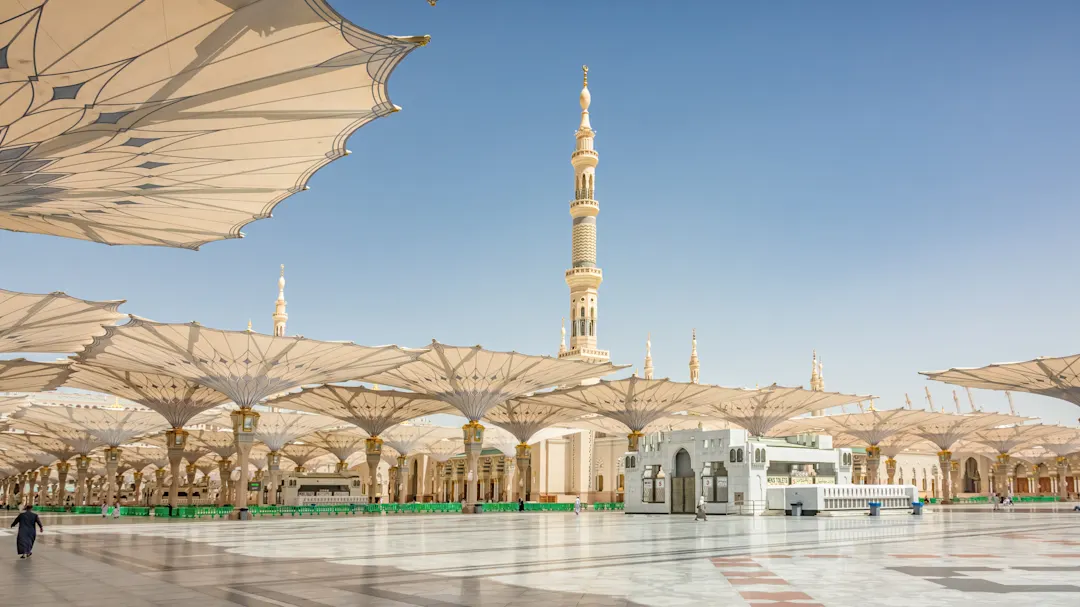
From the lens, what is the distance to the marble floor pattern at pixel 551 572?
11.0 m

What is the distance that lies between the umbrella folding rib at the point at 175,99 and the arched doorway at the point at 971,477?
135822 millimetres

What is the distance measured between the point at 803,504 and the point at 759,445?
4302 millimetres

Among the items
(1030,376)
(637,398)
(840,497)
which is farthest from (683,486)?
(1030,376)

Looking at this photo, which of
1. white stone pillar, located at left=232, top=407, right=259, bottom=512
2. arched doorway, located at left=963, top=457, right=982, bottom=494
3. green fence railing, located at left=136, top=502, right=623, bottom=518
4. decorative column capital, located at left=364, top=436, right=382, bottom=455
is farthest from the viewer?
arched doorway, located at left=963, top=457, right=982, bottom=494

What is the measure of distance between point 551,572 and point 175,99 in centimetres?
975

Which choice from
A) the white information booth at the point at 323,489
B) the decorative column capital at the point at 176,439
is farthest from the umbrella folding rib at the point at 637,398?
the decorative column capital at the point at 176,439

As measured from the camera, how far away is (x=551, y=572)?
47.8ft

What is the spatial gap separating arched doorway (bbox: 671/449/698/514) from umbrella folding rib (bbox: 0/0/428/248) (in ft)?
127

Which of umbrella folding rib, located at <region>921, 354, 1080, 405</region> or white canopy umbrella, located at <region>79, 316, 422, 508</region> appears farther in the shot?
umbrella folding rib, located at <region>921, 354, 1080, 405</region>

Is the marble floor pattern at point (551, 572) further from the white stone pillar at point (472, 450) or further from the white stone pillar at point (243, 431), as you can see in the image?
the white stone pillar at point (472, 450)

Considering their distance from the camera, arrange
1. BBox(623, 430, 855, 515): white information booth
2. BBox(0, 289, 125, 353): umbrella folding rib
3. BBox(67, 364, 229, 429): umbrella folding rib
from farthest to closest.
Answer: BBox(67, 364, 229, 429): umbrella folding rib
BBox(623, 430, 855, 515): white information booth
BBox(0, 289, 125, 353): umbrella folding rib

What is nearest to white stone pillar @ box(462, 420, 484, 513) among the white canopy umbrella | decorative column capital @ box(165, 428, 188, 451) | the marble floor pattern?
the white canopy umbrella

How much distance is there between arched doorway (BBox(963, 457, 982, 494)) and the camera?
430 feet

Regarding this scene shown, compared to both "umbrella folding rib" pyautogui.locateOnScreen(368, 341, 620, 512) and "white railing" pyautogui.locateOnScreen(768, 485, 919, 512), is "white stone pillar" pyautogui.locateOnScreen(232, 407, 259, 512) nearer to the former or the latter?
"umbrella folding rib" pyautogui.locateOnScreen(368, 341, 620, 512)
